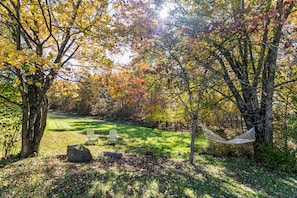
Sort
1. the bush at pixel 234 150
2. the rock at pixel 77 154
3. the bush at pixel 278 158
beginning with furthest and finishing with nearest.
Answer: the bush at pixel 234 150
the bush at pixel 278 158
the rock at pixel 77 154

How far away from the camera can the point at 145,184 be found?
3697mm

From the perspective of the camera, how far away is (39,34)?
5234mm

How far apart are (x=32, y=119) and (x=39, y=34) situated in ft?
7.71

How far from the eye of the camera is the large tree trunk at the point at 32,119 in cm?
510

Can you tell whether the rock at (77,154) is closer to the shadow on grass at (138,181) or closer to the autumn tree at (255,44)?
the shadow on grass at (138,181)

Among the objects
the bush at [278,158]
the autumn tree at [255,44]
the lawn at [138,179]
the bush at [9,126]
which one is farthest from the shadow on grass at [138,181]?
the autumn tree at [255,44]

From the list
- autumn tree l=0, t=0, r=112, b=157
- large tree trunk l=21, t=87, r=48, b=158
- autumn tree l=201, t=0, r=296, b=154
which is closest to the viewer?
autumn tree l=0, t=0, r=112, b=157

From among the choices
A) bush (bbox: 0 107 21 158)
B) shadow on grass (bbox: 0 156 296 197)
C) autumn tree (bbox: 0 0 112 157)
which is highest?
autumn tree (bbox: 0 0 112 157)

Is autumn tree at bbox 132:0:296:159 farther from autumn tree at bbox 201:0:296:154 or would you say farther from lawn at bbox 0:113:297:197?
lawn at bbox 0:113:297:197

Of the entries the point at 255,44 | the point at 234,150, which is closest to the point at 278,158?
the point at 234,150

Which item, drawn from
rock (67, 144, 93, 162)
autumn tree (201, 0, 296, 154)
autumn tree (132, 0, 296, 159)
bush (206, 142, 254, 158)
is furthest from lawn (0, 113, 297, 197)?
autumn tree (132, 0, 296, 159)

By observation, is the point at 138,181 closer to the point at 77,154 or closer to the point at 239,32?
the point at 77,154

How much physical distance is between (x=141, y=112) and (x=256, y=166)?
38.3 feet

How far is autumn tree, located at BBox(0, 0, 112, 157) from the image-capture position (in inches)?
174
